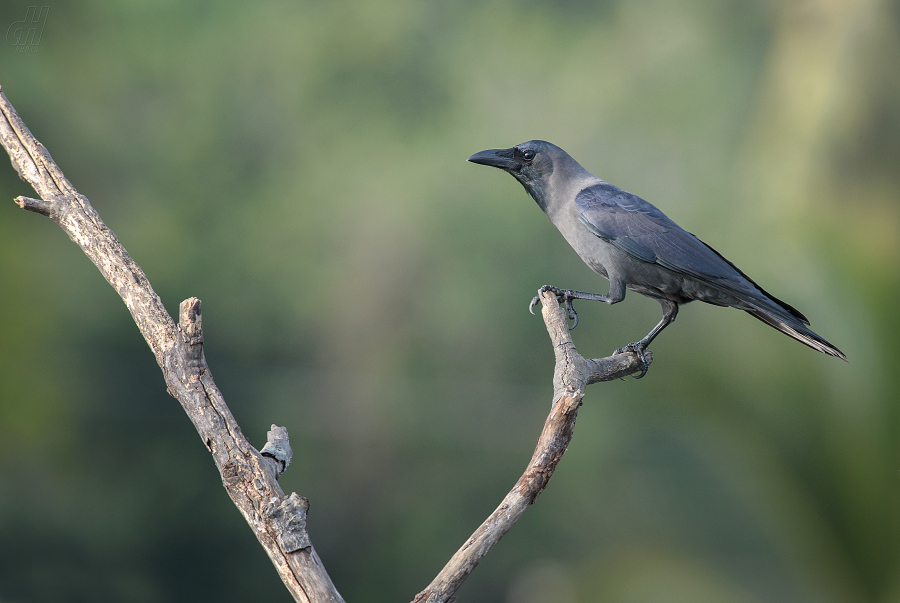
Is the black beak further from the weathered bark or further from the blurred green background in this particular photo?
the blurred green background

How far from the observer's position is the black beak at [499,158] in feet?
Result: 9.53

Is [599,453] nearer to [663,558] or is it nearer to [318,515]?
[663,558]

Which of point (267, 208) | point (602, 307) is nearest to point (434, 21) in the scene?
point (267, 208)

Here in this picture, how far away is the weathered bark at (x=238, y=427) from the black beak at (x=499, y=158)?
1117mm

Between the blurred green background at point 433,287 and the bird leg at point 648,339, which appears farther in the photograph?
the blurred green background at point 433,287

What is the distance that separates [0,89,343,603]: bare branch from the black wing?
4.77 ft

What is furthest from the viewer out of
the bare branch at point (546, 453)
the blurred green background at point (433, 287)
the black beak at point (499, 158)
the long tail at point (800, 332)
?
the blurred green background at point (433, 287)

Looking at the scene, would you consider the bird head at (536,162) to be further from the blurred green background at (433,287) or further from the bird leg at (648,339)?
the blurred green background at (433,287)

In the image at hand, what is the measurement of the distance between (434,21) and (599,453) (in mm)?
2887

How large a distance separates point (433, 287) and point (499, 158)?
148cm

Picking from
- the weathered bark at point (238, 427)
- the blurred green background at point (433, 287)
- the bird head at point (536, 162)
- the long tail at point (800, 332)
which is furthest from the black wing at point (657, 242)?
the blurred green background at point (433, 287)

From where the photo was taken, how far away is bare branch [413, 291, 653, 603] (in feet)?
5.08

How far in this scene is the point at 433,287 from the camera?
4289 millimetres

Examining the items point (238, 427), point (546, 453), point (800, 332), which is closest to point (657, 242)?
point (800, 332)
